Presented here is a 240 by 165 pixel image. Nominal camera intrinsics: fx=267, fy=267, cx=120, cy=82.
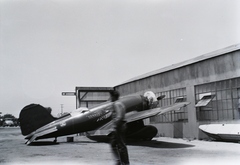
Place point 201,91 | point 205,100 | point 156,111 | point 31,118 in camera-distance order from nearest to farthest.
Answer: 1. point 156,111
2. point 31,118
3. point 205,100
4. point 201,91

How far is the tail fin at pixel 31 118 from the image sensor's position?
47.5 feet

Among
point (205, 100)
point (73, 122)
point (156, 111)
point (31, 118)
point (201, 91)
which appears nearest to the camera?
point (156, 111)

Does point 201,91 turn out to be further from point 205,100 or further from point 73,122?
point 73,122

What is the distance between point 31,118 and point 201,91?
9.87 metres

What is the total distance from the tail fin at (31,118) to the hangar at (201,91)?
8567mm

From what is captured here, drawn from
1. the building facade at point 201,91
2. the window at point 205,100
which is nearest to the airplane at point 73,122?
the window at point 205,100

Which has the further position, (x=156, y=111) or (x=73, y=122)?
(x=73, y=122)

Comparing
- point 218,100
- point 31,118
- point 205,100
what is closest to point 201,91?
point 205,100

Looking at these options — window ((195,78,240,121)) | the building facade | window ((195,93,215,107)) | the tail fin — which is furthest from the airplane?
the building facade

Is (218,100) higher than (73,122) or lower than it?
higher

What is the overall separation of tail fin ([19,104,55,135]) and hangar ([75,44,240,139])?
8.57 meters

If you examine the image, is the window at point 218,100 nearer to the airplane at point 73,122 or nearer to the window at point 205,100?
the window at point 205,100

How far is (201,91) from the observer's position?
1588 cm

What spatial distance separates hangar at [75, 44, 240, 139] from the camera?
45.9 feet
